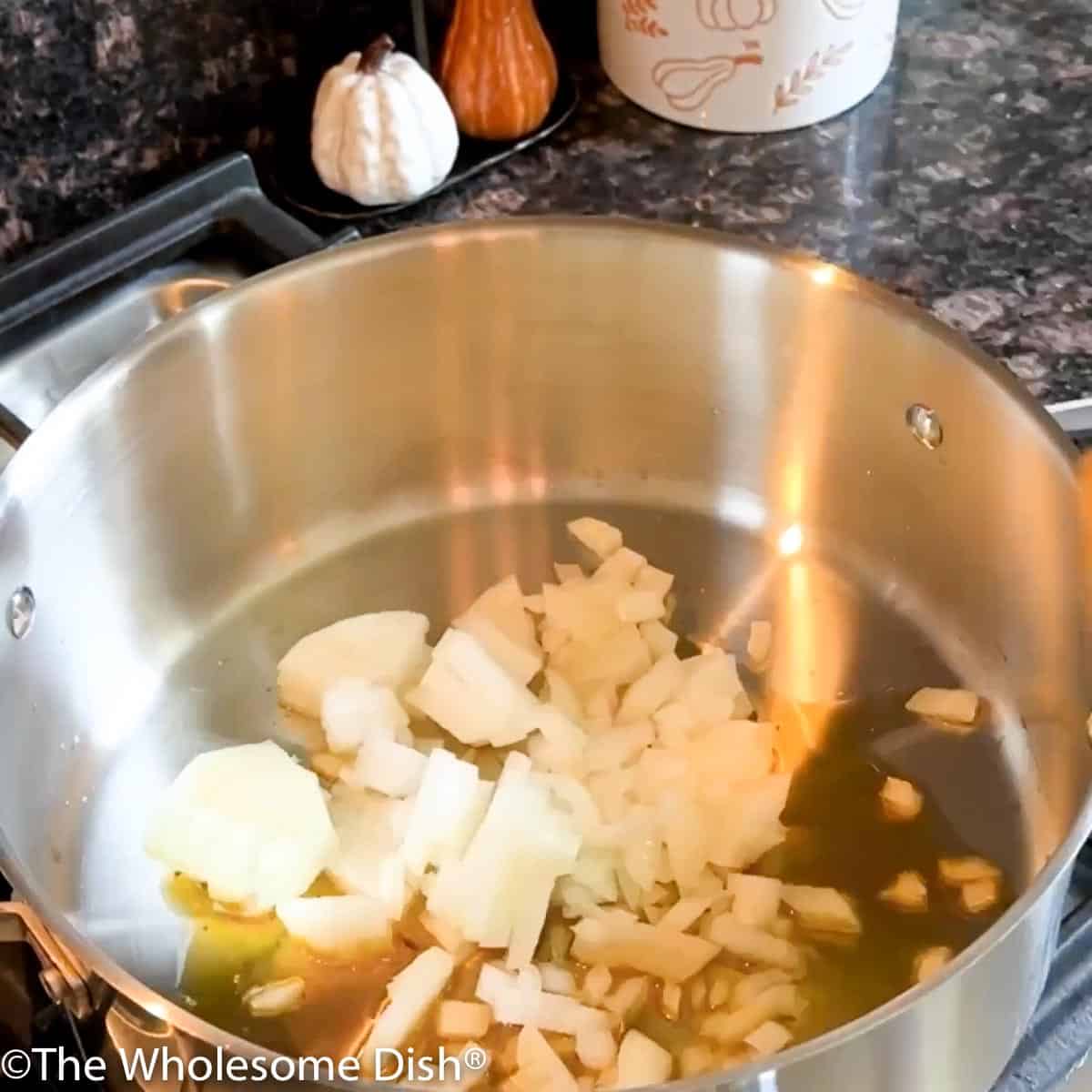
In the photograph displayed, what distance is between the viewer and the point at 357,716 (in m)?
0.75

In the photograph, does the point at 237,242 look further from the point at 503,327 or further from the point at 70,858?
the point at 70,858

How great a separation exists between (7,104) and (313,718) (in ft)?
1.18

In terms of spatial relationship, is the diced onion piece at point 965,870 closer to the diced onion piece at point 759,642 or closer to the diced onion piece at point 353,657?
the diced onion piece at point 759,642

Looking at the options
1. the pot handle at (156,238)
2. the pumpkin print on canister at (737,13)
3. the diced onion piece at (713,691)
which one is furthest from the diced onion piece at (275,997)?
the pumpkin print on canister at (737,13)

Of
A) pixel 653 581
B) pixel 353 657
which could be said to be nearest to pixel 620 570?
pixel 653 581

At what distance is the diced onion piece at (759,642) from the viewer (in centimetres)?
79

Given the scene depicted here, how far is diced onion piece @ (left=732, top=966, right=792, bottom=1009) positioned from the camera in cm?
63

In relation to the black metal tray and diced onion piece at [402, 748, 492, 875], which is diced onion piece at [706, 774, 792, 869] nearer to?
diced onion piece at [402, 748, 492, 875]

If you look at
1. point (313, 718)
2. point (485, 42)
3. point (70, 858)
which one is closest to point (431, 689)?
point (313, 718)

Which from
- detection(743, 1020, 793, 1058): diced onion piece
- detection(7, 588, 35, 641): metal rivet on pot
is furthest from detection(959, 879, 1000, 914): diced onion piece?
detection(7, 588, 35, 641): metal rivet on pot

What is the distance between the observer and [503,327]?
2.73 feet

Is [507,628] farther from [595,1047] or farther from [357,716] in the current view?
[595,1047]

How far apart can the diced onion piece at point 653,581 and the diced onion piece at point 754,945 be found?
0.68 ft

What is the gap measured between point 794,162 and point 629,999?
55 cm
